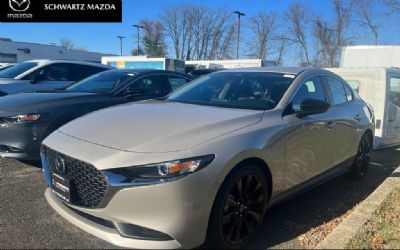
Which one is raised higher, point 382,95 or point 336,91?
point 336,91

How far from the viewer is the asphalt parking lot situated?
3420 mm

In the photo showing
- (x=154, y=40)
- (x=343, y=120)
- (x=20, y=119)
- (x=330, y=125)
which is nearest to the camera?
(x=330, y=125)

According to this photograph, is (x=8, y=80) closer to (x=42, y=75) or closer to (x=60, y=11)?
Result: (x=42, y=75)

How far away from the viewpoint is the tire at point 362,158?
227 inches

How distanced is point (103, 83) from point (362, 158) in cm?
444

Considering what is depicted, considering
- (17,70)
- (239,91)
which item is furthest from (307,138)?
(17,70)

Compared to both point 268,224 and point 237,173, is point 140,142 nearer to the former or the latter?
point 237,173

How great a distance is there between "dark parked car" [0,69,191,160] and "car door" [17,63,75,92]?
313 cm

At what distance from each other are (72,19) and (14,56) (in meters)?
35.5

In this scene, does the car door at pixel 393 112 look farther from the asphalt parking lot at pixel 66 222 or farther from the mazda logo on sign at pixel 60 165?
the mazda logo on sign at pixel 60 165

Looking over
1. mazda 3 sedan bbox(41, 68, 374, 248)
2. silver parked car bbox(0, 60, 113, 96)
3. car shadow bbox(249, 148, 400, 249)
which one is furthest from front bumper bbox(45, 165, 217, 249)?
silver parked car bbox(0, 60, 113, 96)

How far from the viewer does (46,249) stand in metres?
3.23

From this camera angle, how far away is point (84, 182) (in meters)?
2.93

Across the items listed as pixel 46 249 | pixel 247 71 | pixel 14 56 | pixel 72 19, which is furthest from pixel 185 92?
pixel 14 56
